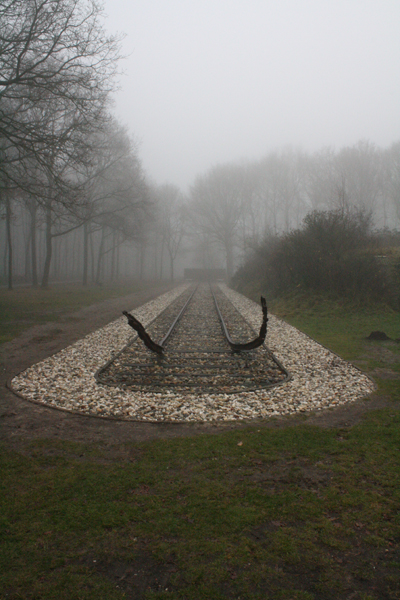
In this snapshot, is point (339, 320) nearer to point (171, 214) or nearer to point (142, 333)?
point (142, 333)

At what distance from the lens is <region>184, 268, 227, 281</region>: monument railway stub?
57.2 meters

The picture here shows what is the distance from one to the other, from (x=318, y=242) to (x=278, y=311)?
3725 mm

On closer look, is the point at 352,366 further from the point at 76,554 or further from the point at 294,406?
the point at 76,554

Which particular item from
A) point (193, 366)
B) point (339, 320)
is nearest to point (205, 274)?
point (339, 320)

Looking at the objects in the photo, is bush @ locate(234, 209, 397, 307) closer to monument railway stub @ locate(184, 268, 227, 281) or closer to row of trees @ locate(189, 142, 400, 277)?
row of trees @ locate(189, 142, 400, 277)

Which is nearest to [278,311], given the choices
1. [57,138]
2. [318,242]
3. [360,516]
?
[318,242]

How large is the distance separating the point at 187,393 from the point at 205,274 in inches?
2030

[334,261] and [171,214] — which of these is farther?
[171,214]

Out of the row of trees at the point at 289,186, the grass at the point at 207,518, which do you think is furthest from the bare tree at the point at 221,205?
the grass at the point at 207,518

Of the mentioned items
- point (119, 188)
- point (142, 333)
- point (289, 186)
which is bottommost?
point (142, 333)

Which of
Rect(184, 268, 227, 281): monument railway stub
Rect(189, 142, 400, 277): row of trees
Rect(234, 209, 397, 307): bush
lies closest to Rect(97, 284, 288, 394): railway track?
Rect(234, 209, 397, 307): bush

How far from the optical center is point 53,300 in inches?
778

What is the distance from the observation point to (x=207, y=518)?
118 inches

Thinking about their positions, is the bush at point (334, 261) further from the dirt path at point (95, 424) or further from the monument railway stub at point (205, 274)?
the monument railway stub at point (205, 274)
